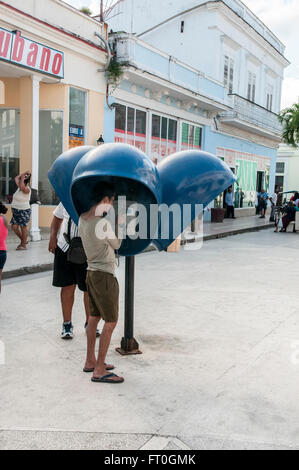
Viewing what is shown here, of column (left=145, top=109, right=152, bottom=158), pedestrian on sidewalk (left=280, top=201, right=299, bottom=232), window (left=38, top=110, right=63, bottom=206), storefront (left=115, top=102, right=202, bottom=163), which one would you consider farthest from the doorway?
window (left=38, top=110, right=63, bottom=206)

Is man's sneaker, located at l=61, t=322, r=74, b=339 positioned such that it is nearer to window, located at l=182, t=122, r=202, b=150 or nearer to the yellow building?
the yellow building

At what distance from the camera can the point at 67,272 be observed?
4543 mm

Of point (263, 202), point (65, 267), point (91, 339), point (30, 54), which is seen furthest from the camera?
point (263, 202)

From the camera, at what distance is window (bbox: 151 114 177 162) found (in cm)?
1599

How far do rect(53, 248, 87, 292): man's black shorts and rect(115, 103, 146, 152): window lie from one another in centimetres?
1007

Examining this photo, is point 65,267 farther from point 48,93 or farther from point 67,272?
point 48,93

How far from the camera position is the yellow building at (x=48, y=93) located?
1077 cm

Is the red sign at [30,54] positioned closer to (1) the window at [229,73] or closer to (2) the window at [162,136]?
(2) the window at [162,136]

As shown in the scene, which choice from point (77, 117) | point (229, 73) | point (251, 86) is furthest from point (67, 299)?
point (251, 86)

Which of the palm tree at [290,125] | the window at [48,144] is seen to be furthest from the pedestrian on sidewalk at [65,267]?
the palm tree at [290,125]

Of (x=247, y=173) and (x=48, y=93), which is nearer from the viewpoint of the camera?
(x=48, y=93)

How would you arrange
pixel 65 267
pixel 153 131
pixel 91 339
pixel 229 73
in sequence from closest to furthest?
pixel 91 339
pixel 65 267
pixel 153 131
pixel 229 73

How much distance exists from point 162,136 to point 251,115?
7.61 metres
